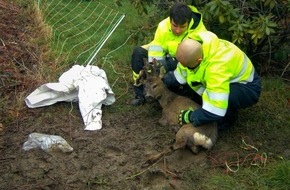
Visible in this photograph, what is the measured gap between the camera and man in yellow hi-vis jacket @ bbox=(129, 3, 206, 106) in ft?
16.2

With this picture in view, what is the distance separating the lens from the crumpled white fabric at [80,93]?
212 inches

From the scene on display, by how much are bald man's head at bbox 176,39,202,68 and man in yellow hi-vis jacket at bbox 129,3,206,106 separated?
531 millimetres

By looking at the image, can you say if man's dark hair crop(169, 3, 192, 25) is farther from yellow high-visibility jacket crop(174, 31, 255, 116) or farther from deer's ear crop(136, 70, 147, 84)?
deer's ear crop(136, 70, 147, 84)

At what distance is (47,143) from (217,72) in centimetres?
179

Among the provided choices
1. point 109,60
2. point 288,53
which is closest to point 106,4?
point 109,60

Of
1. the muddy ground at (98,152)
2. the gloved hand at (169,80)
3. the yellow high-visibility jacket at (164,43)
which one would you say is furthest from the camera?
the yellow high-visibility jacket at (164,43)

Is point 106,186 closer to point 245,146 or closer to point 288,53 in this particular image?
point 245,146

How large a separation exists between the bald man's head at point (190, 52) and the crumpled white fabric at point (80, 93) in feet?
4.35

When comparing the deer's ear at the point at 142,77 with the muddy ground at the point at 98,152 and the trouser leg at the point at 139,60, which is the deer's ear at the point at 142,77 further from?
the muddy ground at the point at 98,152

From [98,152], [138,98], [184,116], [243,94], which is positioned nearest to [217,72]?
[243,94]

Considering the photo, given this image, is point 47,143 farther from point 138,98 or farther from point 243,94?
point 243,94

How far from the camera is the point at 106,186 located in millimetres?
4273

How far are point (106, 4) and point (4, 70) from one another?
3239mm

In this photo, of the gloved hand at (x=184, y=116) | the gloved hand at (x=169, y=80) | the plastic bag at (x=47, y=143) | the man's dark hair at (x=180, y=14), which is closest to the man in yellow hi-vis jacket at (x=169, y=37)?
the man's dark hair at (x=180, y=14)
